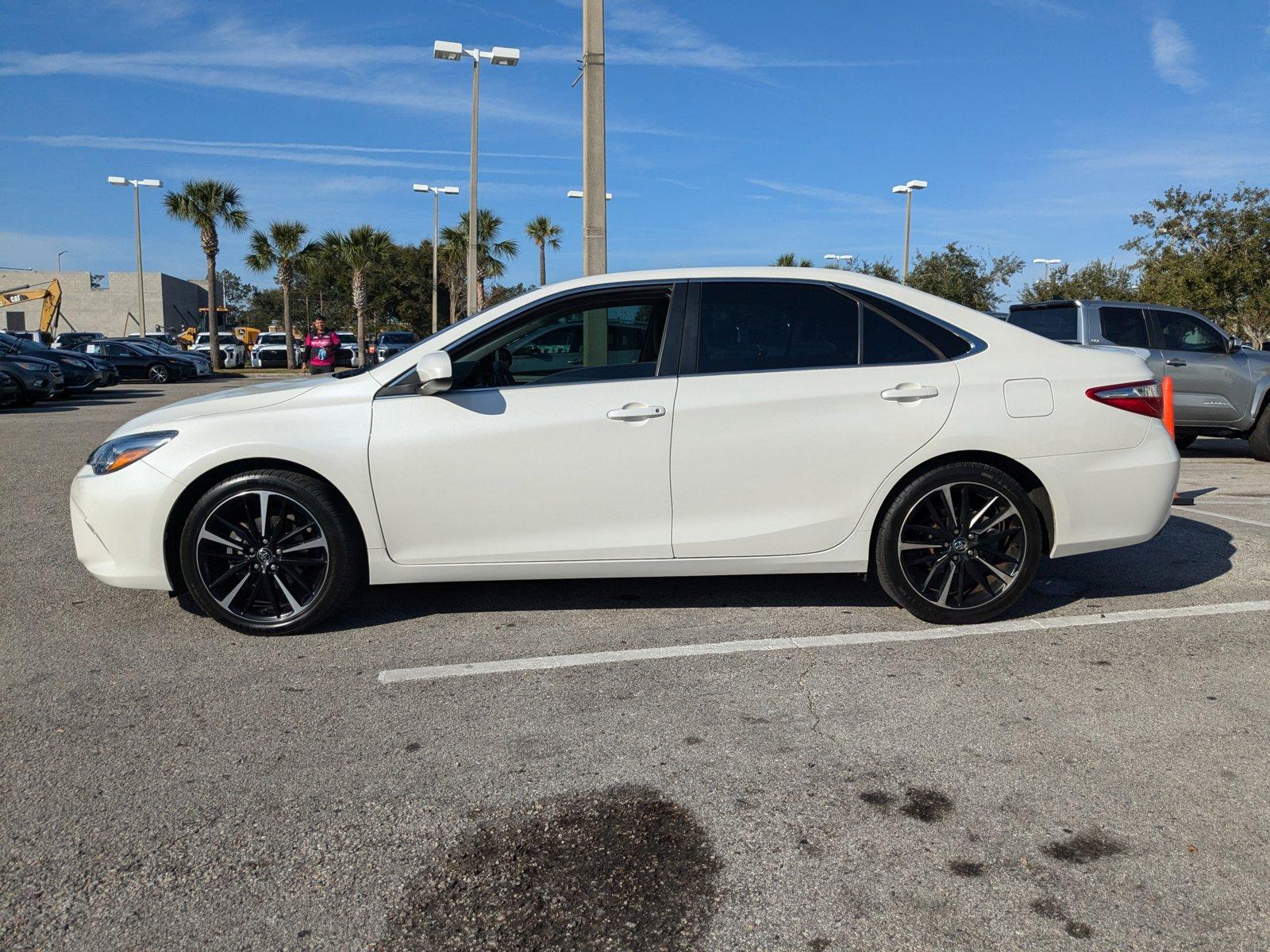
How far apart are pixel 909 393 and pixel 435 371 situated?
2109 millimetres

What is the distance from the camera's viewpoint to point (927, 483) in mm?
4629

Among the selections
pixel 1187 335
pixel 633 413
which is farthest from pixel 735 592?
pixel 1187 335

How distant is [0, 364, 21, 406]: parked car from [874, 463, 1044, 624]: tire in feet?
69.2

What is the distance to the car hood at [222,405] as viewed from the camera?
15.2 ft

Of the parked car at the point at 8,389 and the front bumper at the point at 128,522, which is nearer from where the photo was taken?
the front bumper at the point at 128,522

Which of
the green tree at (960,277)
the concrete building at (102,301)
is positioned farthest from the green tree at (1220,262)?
the concrete building at (102,301)

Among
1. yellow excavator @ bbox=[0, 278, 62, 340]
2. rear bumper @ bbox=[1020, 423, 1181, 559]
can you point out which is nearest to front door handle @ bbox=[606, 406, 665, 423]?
rear bumper @ bbox=[1020, 423, 1181, 559]

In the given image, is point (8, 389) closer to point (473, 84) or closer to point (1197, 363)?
point (473, 84)

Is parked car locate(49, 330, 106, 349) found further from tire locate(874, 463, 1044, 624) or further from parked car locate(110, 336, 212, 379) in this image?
tire locate(874, 463, 1044, 624)

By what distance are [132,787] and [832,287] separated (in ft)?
11.4

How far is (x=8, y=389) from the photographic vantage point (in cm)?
2072

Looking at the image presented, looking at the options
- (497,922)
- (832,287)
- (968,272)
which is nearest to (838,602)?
(832,287)

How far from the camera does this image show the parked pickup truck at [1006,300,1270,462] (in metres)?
11.0

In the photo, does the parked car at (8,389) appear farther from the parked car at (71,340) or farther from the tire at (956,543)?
the tire at (956,543)
